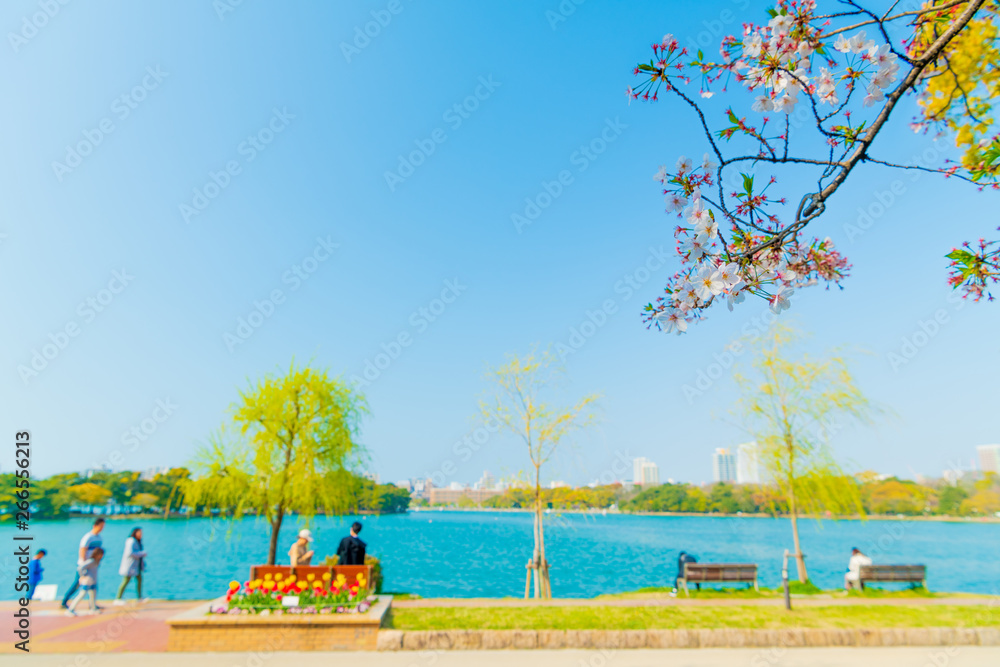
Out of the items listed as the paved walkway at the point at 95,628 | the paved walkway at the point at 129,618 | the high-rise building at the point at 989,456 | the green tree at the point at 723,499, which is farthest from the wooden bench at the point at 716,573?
the high-rise building at the point at 989,456

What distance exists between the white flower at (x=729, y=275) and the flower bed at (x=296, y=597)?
311 inches

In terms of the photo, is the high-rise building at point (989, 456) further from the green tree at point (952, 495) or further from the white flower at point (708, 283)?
the white flower at point (708, 283)

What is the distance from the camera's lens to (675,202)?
2.18 m

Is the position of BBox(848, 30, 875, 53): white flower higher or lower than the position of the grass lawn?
higher

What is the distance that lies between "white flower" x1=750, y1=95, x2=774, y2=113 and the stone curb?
7.49 metres

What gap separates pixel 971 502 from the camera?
3465 inches

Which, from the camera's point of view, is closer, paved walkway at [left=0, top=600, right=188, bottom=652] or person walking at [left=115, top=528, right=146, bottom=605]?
paved walkway at [left=0, top=600, right=188, bottom=652]

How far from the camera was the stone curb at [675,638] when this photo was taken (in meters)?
7.41

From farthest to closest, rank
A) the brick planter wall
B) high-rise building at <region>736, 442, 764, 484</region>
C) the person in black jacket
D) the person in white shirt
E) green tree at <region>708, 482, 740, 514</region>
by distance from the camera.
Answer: green tree at <region>708, 482, 740, 514</region> < high-rise building at <region>736, 442, 764, 484</region> < the person in white shirt < the person in black jacket < the brick planter wall

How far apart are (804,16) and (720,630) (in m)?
8.15

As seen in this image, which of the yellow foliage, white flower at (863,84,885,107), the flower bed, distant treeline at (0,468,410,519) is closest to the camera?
white flower at (863,84,885,107)

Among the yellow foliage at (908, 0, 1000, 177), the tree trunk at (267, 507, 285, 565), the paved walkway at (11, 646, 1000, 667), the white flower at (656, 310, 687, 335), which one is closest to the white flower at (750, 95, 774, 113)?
the white flower at (656, 310, 687, 335)

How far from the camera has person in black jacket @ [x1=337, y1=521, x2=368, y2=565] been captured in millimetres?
9508

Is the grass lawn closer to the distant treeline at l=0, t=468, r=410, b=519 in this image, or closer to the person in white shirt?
the person in white shirt
